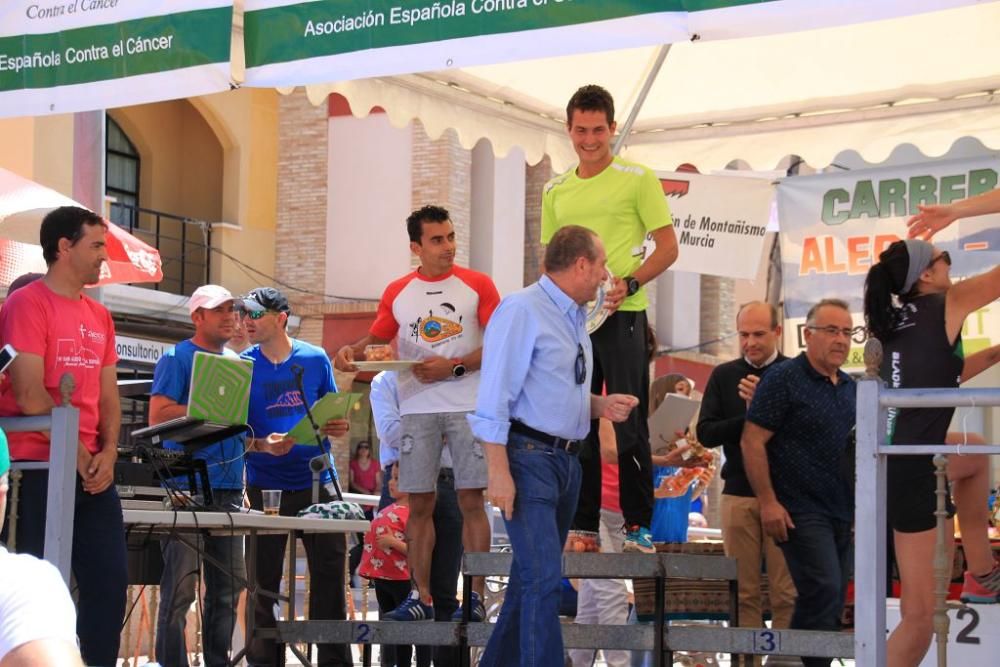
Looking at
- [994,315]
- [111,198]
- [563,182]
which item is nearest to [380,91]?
[563,182]

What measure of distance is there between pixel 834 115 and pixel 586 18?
5309mm

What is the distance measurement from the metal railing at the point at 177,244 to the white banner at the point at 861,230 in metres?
16.0

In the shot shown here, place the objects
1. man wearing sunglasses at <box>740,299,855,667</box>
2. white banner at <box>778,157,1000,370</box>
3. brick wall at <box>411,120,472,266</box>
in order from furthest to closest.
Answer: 1. brick wall at <box>411,120,472,266</box>
2. white banner at <box>778,157,1000,370</box>
3. man wearing sunglasses at <box>740,299,855,667</box>

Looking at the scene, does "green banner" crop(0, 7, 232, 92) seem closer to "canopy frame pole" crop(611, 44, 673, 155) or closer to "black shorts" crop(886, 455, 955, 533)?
"black shorts" crop(886, 455, 955, 533)

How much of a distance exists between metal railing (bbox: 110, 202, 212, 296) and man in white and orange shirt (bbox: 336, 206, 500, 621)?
19.0 meters

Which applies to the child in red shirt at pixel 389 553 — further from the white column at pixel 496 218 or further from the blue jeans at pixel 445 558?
the white column at pixel 496 218

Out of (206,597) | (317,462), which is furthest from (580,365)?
(206,597)

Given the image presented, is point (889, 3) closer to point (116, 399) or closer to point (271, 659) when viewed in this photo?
point (116, 399)

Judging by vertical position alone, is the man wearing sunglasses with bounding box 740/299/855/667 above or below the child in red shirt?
above

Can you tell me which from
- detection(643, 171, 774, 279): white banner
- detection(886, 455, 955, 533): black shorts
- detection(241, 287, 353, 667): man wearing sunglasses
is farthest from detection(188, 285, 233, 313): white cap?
detection(643, 171, 774, 279): white banner

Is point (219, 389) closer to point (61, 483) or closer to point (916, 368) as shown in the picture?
point (61, 483)

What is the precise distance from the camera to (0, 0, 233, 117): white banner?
6.86 metres

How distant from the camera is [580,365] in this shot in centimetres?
661

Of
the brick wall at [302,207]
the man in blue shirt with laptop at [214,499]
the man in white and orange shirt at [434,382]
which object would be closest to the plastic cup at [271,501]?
the man in blue shirt with laptop at [214,499]
